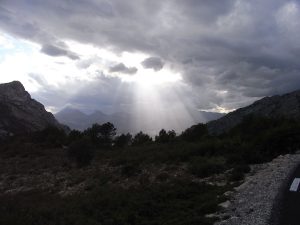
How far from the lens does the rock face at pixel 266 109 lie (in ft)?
251

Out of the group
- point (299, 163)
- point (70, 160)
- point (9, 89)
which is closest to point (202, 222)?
point (299, 163)

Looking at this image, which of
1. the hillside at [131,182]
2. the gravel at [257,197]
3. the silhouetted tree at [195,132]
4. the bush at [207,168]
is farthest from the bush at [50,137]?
the gravel at [257,197]

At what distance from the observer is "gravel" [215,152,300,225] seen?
1198cm

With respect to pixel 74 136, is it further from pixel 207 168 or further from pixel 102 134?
pixel 207 168

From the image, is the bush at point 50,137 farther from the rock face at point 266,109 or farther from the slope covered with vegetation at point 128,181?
the rock face at point 266,109

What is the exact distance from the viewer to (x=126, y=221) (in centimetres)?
1436

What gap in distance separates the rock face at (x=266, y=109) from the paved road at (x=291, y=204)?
188 ft

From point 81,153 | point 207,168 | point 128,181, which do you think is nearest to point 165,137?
point 81,153

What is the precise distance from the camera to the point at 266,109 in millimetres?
84375

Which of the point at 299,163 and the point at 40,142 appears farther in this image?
the point at 40,142

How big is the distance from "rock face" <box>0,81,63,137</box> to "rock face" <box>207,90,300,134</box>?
1380 inches

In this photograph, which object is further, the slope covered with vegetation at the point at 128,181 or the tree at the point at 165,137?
the tree at the point at 165,137

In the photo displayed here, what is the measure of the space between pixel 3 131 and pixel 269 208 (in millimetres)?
74936

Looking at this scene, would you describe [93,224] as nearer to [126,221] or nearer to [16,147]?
[126,221]
